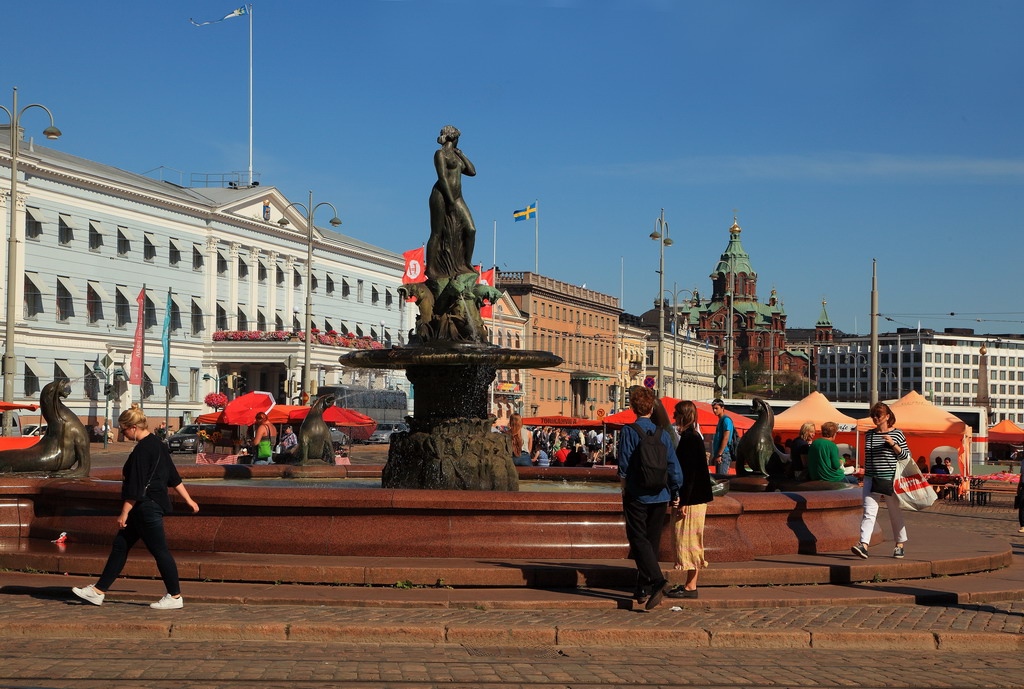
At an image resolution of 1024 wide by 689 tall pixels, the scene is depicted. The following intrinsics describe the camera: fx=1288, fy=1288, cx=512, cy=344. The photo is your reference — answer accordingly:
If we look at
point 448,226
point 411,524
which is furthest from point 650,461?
point 448,226

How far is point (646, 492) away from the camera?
1019 cm

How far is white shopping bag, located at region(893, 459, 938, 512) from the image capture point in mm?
13234

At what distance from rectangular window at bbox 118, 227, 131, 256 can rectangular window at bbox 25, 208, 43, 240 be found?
592 cm

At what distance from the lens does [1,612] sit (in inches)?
384

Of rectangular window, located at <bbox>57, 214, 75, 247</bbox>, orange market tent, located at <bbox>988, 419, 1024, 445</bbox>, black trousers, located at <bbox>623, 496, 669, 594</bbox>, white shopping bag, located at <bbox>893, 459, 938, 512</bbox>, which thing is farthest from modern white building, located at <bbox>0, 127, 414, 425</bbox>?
black trousers, located at <bbox>623, 496, 669, 594</bbox>

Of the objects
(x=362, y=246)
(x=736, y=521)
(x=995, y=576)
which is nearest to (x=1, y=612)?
(x=736, y=521)

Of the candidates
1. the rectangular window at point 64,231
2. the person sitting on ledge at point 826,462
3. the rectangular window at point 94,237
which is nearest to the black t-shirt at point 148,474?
the person sitting on ledge at point 826,462

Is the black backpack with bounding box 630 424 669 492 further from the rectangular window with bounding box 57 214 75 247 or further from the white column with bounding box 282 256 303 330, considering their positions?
the white column with bounding box 282 256 303 330

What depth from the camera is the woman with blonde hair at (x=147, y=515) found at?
983 cm

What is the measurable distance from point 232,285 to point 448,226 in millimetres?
59984

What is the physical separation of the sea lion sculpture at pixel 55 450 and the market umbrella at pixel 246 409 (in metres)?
20.4

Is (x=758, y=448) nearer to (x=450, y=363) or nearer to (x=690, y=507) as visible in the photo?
(x=450, y=363)

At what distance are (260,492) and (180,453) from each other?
1616 inches

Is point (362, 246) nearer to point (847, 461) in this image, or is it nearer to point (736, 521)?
point (847, 461)
